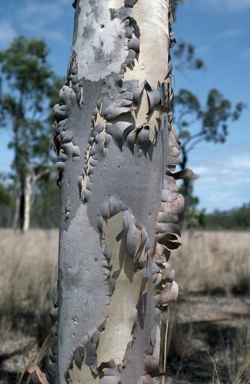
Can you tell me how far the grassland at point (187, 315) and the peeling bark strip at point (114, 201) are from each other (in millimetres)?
540

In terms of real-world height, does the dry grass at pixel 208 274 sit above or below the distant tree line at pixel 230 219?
below

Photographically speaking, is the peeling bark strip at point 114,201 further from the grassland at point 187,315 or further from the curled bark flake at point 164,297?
the grassland at point 187,315

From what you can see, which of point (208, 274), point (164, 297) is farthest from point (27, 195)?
point (164, 297)

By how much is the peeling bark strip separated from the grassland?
21.3 inches

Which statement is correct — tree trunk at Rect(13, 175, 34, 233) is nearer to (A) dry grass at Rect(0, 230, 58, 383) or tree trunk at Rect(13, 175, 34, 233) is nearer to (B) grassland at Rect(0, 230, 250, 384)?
(B) grassland at Rect(0, 230, 250, 384)

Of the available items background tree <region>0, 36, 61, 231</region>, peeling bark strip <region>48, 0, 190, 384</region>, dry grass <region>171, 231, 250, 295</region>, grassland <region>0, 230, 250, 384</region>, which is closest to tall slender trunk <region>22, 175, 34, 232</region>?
background tree <region>0, 36, 61, 231</region>

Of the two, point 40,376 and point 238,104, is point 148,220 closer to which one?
point 40,376

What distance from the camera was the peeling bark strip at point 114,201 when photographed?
123cm

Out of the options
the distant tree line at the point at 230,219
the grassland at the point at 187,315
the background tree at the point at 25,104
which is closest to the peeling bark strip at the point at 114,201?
the grassland at the point at 187,315

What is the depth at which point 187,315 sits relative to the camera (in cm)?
485

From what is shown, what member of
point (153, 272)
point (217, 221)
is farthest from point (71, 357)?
point (217, 221)

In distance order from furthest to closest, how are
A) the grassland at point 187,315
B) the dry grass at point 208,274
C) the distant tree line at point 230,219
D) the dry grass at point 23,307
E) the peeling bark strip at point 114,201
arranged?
1. the distant tree line at point 230,219
2. the dry grass at point 208,274
3. the dry grass at point 23,307
4. the grassland at point 187,315
5. the peeling bark strip at point 114,201

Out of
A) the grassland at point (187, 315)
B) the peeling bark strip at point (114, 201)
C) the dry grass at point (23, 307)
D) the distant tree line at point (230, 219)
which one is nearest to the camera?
the peeling bark strip at point (114, 201)

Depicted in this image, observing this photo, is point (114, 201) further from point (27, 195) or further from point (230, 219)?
point (230, 219)
